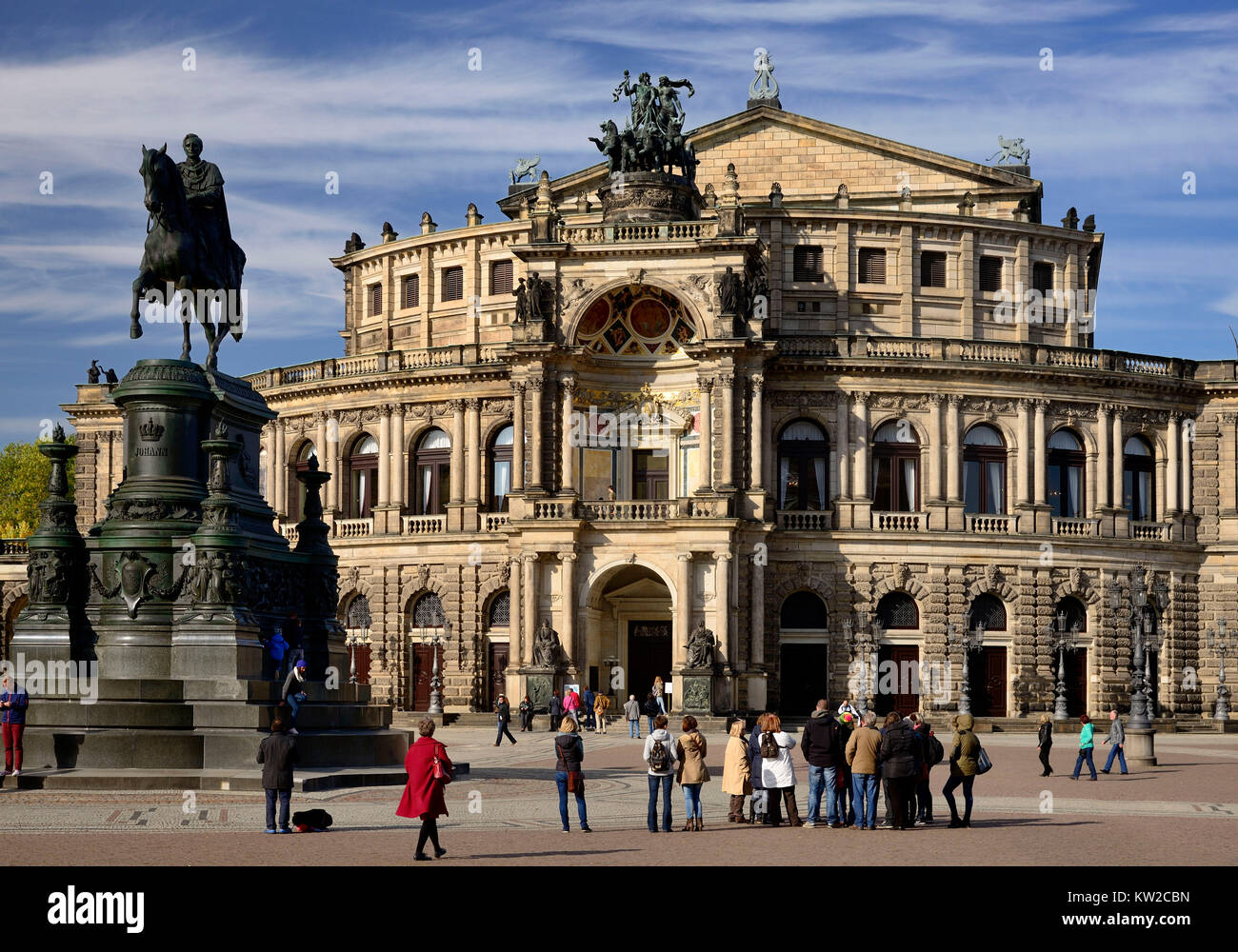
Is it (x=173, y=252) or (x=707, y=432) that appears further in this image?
(x=707, y=432)

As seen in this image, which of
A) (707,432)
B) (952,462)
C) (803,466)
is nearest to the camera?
(707,432)

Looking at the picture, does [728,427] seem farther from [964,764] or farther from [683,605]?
[964,764]

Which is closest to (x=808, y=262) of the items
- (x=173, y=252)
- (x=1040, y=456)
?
(x=1040, y=456)

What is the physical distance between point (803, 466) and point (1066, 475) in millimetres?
11480

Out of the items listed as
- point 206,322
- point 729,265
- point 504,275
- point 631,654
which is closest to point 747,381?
point 729,265

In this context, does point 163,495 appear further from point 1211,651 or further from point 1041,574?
point 1211,651

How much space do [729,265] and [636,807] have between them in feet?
128

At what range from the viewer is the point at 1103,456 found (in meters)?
74.2

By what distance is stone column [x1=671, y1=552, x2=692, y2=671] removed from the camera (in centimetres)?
6656

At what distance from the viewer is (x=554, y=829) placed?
27.2 meters

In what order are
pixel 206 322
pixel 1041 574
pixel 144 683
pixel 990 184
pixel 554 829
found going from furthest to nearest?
pixel 990 184 → pixel 1041 574 → pixel 206 322 → pixel 144 683 → pixel 554 829

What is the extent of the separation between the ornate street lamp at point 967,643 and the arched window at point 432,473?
22226 millimetres

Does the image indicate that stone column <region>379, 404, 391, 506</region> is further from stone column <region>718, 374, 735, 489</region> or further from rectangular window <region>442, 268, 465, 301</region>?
stone column <region>718, 374, 735, 489</region>

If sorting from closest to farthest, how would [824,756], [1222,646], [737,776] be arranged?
[824,756] → [737,776] → [1222,646]
